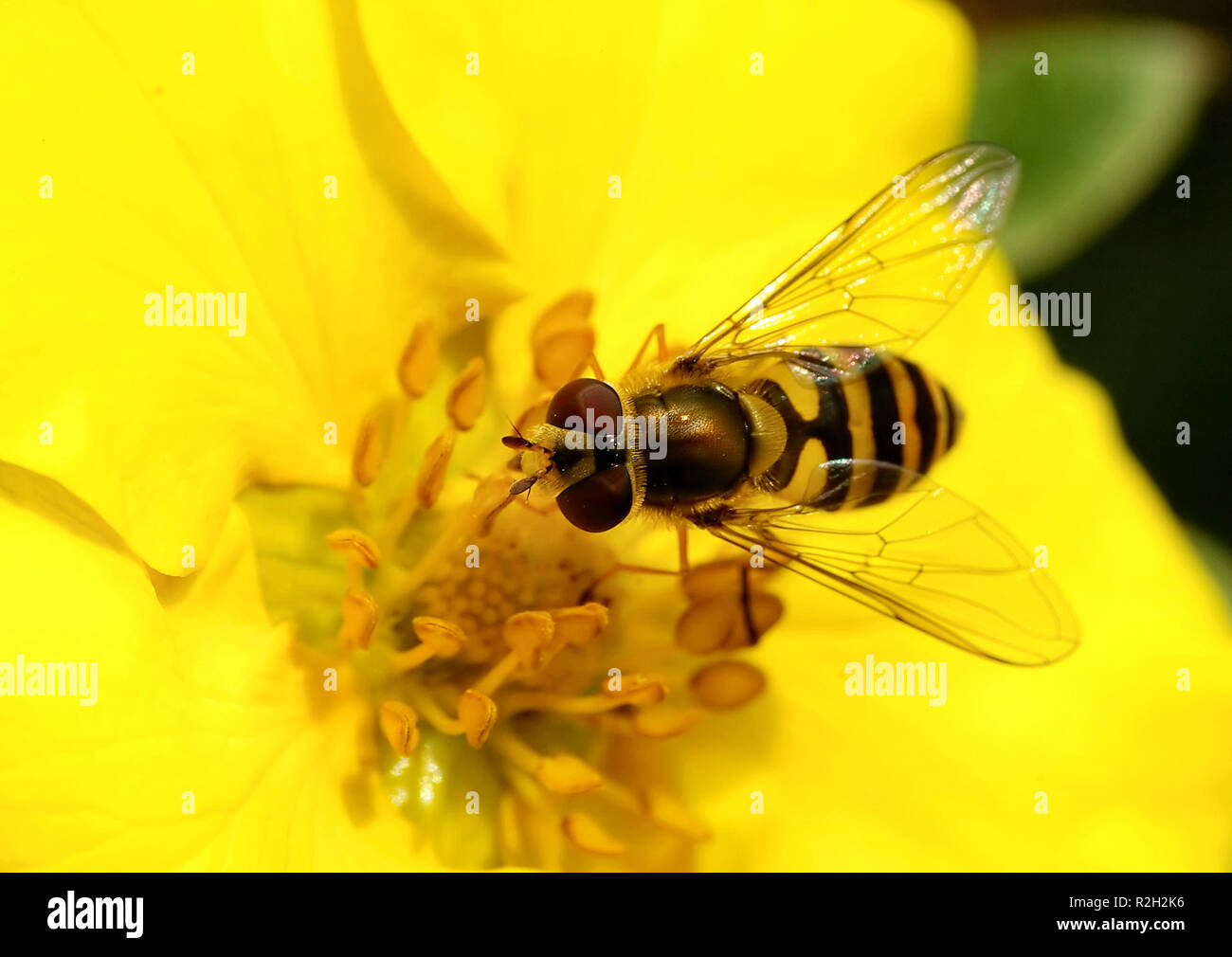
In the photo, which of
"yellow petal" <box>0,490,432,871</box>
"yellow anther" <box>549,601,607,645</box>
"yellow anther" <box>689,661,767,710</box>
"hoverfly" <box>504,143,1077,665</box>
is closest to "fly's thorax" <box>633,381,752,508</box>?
"hoverfly" <box>504,143,1077,665</box>

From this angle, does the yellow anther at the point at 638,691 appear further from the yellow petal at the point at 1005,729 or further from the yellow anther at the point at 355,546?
the yellow anther at the point at 355,546

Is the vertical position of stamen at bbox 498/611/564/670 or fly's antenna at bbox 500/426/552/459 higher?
fly's antenna at bbox 500/426/552/459

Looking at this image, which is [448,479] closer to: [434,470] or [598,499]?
[434,470]

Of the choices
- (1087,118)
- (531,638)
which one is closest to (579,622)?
(531,638)

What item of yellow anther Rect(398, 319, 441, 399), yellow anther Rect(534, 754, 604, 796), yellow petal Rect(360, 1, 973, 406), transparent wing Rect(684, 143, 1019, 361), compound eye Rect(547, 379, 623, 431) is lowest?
yellow anther Rect(534, 754, 604, 796)

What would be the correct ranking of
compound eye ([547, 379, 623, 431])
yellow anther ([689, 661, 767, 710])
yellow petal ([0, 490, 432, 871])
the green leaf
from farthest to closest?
the green leaf
yellow anther ([689, 661, 767, 710])
compound eye ([547, 379, 623, 431])
yellow petal ([0, 490, 432, 871])

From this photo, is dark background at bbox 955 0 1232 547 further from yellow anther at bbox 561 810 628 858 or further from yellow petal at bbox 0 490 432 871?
yellow petal at bbox 0 490 432 871
